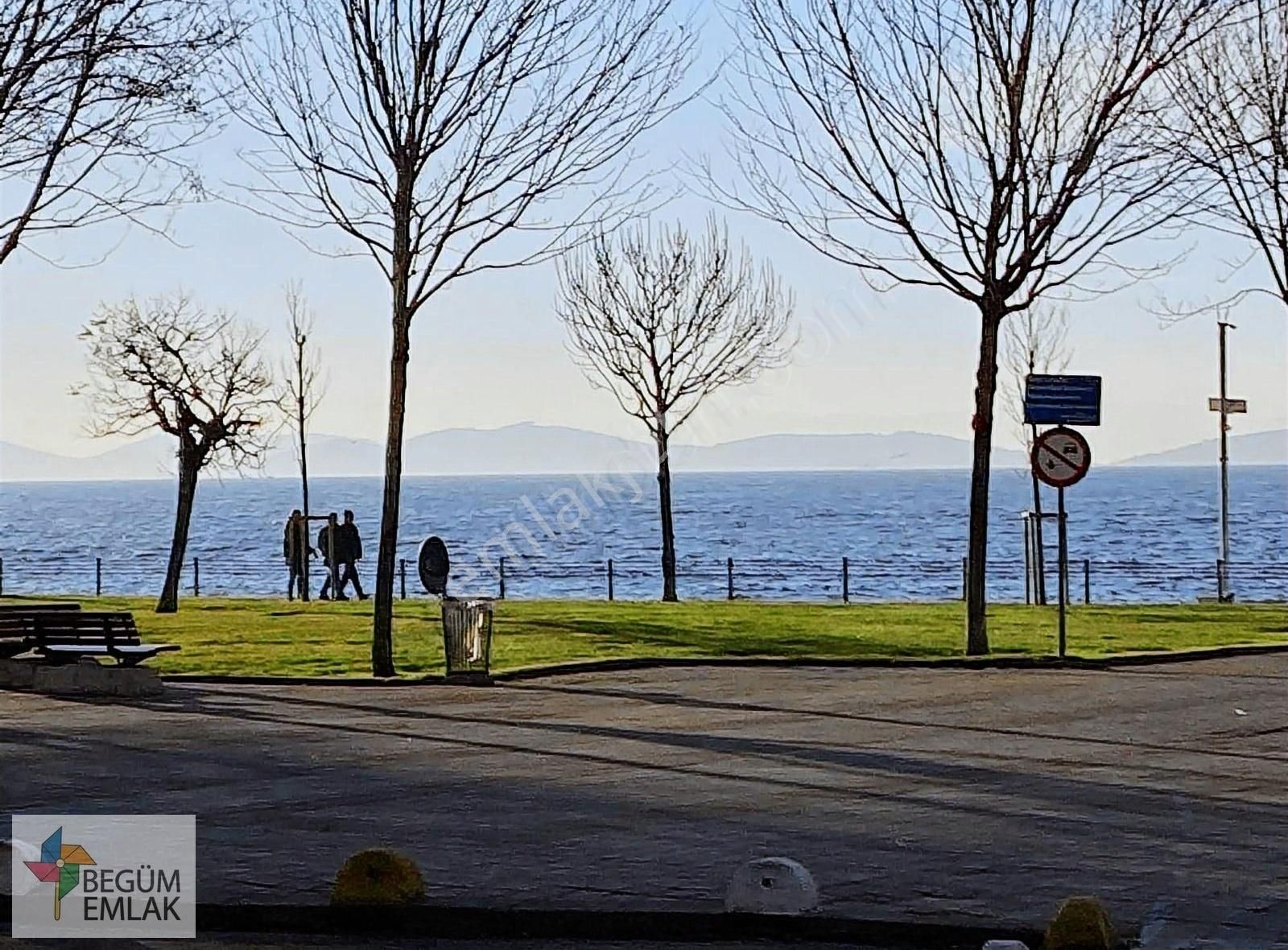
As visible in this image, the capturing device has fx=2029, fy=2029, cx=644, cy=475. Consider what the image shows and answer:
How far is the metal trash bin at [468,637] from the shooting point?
60.2ft

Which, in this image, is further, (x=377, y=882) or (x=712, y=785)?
(x=712, y=785)

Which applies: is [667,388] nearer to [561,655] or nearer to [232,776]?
[561,655]

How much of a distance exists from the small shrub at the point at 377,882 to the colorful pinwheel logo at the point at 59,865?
1143mm

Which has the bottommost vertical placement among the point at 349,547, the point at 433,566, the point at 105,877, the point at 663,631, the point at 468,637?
the point at 105,877

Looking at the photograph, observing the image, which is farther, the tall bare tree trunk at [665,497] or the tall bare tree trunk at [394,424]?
the tall bare tree trunk at [665,497]

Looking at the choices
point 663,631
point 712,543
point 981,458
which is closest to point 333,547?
point 663,631

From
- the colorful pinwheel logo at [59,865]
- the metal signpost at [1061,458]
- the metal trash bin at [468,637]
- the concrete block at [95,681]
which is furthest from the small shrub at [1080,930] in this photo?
the metal signpost at [1061,458]

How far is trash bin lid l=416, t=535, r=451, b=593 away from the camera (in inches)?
832

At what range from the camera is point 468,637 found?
18.5m

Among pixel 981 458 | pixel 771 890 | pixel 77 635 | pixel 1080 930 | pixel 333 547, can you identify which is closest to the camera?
pixel 1080 930

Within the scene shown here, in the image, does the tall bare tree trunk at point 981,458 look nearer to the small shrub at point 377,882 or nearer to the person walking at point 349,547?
the small shrub at point 377,882

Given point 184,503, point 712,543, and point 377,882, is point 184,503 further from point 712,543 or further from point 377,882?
point 712,543

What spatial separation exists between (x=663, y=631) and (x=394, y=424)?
728 centimetres

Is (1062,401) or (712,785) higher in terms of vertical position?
(1062,401)
